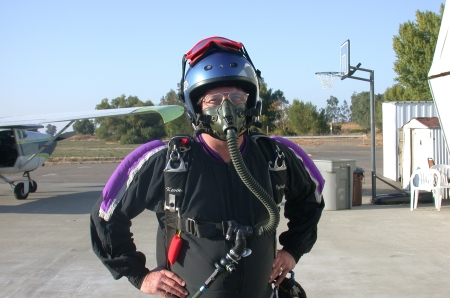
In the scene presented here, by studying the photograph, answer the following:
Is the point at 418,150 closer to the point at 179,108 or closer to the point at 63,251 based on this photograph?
the point at 179,108

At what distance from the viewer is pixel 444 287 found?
498 centimetres

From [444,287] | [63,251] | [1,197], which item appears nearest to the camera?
[444,287]

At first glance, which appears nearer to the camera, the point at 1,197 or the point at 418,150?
the point at 418,150

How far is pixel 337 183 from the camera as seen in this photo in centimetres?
956

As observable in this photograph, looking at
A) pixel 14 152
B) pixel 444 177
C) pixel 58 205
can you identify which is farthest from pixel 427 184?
pixel 14 152

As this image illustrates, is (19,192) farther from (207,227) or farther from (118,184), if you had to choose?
(207,227)

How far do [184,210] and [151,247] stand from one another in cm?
511

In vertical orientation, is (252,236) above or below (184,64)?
below

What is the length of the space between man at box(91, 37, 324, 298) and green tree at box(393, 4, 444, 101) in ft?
82.6

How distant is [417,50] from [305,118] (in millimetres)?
32353

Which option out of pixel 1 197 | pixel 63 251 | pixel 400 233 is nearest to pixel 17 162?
pixel 1 197

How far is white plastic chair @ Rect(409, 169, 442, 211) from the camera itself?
9336mm

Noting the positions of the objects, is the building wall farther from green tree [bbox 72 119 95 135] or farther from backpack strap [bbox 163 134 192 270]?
green tree [bbox 72 119 95 135]

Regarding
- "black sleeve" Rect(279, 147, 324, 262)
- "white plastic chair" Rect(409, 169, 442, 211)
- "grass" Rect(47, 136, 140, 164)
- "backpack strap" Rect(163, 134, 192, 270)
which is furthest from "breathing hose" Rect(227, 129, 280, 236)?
"grass" Rect(47, 136, 140, 164)
